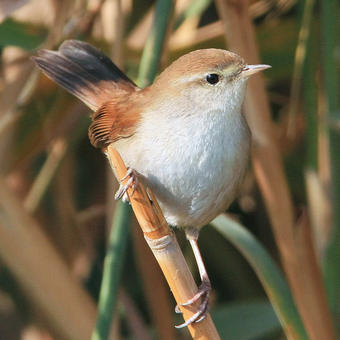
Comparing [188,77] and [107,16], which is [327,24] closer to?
[188,77]

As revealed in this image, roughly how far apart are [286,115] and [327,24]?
838 mm

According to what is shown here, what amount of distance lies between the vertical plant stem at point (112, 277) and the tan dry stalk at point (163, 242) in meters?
0.19

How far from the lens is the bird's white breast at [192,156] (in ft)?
6.04

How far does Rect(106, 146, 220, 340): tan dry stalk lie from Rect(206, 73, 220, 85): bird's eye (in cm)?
44

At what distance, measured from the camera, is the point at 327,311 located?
207 cm

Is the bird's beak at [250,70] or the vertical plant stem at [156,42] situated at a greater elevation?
→ the vertical plant stem at [156,42]

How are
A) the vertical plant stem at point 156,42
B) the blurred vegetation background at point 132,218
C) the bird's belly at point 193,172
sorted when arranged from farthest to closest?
1. the blurred vegetation background at point 132,218
2. the vertical plant stem at point 156,42
3. the bird's belly at point 193,172

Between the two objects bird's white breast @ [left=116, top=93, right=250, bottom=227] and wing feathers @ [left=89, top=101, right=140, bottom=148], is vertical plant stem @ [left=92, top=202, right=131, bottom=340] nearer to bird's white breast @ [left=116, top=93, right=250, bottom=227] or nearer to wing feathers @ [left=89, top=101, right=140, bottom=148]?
bird's white breast @ [left=116, top=93, right=250, bottom=227]

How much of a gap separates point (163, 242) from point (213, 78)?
55 cm

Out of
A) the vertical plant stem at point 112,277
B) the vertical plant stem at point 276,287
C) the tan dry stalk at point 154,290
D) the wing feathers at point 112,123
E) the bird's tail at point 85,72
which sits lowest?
the tan dry stalk at point 154,290

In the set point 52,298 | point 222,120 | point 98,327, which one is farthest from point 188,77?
point 52,298

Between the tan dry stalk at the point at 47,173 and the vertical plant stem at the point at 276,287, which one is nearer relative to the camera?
the vertical plant stem at the point at 276,287

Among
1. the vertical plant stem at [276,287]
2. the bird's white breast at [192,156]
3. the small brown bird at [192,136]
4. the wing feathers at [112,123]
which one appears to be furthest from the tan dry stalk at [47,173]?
the vertical plant stem at [276,287]

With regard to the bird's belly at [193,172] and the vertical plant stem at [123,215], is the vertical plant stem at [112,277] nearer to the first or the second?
the vertical plant stem at [123,215]
